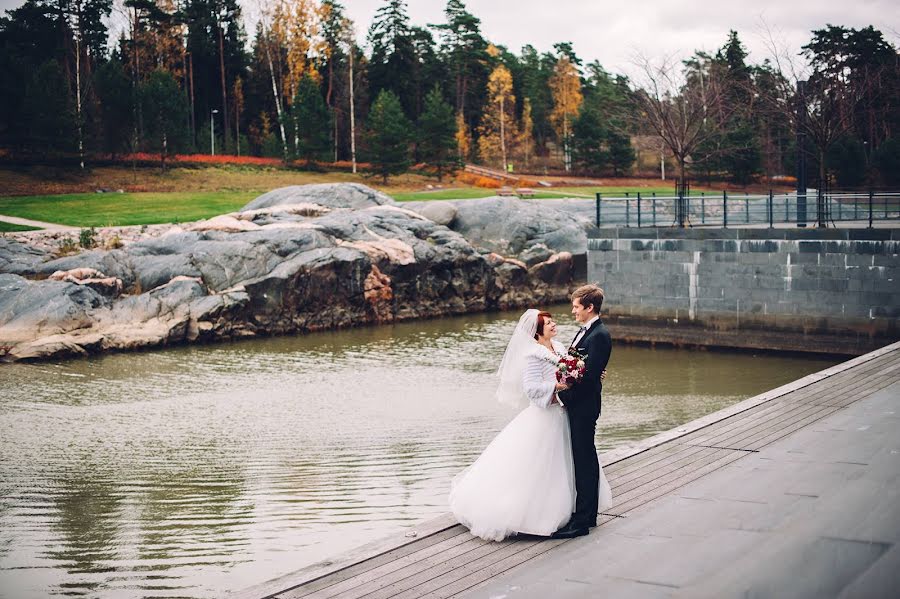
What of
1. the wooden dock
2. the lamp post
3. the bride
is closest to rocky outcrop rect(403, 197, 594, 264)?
the lamp post

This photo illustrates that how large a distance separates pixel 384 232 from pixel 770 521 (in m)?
25.8

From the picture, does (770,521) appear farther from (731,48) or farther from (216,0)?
(731,48)

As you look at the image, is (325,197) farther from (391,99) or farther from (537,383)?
(537,383)

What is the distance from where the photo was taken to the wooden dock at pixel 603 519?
6.08 meters

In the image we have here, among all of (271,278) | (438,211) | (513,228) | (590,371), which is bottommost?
(271,278)

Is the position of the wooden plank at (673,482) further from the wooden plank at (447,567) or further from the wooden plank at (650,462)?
the wooden plank at (447,567)

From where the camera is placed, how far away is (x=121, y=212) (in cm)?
4050

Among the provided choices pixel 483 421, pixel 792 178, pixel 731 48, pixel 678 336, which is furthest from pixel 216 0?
pixel 483 421

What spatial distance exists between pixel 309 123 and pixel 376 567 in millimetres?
51251

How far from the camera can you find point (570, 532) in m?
6.88

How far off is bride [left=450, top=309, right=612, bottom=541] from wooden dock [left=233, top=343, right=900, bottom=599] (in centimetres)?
17

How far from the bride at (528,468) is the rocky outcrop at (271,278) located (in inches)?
737

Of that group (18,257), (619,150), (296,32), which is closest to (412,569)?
(18,257)

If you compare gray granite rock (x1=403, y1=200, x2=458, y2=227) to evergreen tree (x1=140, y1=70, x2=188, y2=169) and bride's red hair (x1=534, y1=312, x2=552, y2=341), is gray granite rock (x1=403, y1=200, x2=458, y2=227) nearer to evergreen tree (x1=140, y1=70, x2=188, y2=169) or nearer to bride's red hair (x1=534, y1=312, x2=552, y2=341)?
evergreen tree (x1=140, y1=70, x2=188, y2=169)
